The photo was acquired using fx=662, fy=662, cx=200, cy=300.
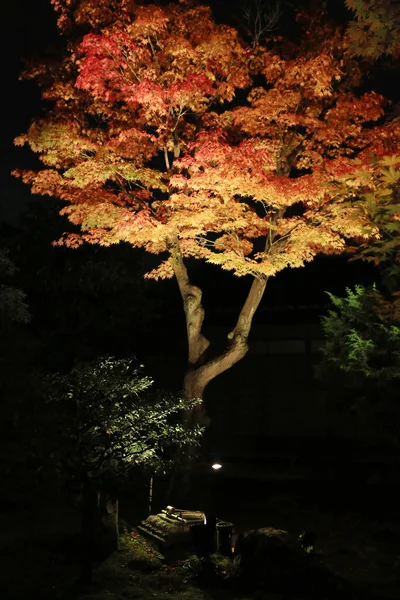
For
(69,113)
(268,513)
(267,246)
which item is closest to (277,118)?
(267,246)

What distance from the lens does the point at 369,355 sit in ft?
46.1

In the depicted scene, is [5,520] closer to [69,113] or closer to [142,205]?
[142,205]

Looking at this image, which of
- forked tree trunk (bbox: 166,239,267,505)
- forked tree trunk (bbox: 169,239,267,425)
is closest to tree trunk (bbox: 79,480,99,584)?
forked tree trunk (bbox: 166,239,267,505)

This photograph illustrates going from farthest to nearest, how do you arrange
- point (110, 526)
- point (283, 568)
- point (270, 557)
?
point (110, 526)
point (270, 557)
point (283, 568)

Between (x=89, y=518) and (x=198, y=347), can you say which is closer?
(x=89, y=518)

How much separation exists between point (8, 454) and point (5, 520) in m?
4.55

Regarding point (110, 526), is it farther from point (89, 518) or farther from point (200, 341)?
point (200, 341)

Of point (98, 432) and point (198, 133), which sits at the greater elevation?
point (198, 133)

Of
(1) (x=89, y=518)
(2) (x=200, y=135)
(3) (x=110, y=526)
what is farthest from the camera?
(2) (x=200, y=135)

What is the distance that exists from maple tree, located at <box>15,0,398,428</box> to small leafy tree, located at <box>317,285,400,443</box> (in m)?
2.25

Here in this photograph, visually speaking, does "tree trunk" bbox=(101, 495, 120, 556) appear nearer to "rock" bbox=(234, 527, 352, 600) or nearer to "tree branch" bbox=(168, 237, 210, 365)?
"rock" bbox=(234, 527, 352, 600)

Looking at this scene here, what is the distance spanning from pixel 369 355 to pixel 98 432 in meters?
7.01

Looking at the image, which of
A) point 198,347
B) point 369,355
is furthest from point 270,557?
point 369,355

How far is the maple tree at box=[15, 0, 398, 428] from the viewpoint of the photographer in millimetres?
12133
